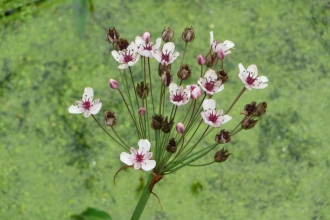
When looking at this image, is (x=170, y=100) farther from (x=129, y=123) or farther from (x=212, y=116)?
(x=129, y=123)

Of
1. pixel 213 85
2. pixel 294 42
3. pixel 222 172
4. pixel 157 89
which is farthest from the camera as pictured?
pixel 294 42

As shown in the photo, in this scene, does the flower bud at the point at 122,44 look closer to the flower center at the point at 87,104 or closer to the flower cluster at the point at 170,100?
the flower cluster at the point at 170,100

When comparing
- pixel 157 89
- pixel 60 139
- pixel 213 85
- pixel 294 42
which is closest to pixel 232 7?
pixel 294 42

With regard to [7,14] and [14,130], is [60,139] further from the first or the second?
[7,14]

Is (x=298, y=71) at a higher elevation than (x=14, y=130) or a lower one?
higher

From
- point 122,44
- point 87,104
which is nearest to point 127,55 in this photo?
point 122,44

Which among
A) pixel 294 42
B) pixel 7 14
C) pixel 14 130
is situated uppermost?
pixel 294 42

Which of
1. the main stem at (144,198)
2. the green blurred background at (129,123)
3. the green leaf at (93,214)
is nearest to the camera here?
the main stem at (144,198)

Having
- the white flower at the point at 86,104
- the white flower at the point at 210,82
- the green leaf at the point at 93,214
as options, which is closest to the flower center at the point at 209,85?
the white flower at the point at 210,82
